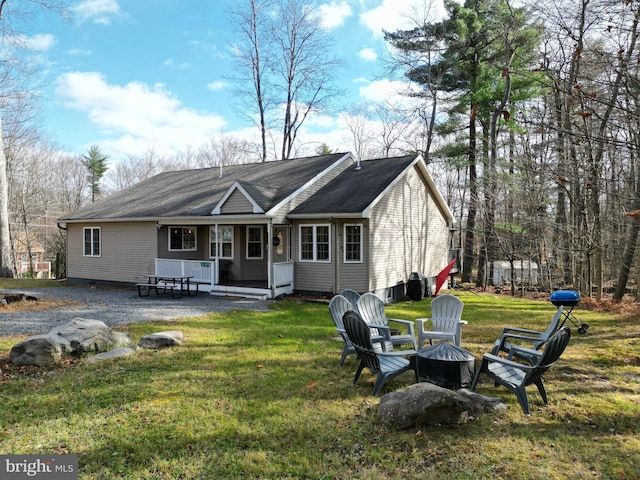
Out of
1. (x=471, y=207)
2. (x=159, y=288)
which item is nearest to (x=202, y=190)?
(x=159, y=288)

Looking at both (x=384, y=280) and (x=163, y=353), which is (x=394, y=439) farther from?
(x=384, y=280)

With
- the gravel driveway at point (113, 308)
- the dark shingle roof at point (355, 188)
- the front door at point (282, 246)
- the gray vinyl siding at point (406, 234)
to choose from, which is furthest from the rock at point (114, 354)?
the gray vinyl siding at point (406, 234)

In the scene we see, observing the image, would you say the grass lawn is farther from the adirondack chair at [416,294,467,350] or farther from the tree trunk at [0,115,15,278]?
the tree trunk at [0,115,15,278]

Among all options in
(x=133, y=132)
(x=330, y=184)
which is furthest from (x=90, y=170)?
(x=330, y=184)

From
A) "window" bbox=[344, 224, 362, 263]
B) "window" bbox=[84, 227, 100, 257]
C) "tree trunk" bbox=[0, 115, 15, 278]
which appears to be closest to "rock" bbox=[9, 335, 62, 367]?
"window" bbox=[344, 224, 362, 263]

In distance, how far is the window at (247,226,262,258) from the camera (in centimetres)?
1580

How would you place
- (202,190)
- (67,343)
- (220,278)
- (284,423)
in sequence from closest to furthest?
(284,423)
(67,343)
(220,278)
(202,190)

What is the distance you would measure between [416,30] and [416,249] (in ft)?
40.3

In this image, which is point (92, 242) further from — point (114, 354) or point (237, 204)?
point (114, 354)

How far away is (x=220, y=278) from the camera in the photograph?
1585cm

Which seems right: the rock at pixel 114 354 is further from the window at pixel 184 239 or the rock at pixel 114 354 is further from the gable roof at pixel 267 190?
the window at pixel 184 239

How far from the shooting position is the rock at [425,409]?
166 inches

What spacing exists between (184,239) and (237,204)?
3.97 meters

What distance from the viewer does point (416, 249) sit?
17.1 meters
